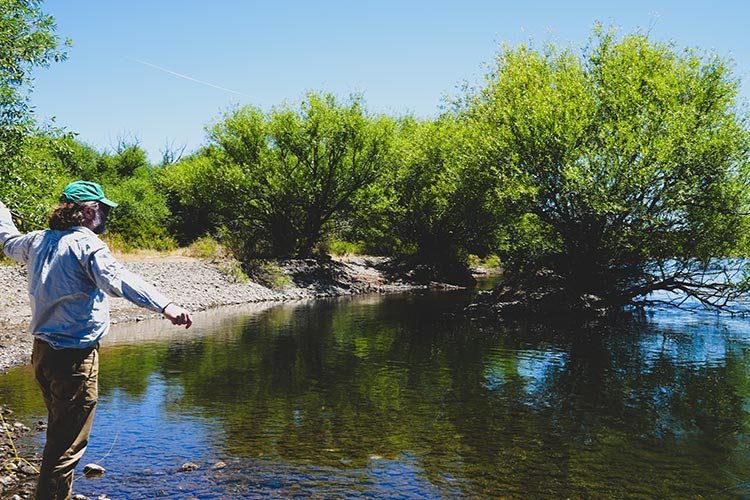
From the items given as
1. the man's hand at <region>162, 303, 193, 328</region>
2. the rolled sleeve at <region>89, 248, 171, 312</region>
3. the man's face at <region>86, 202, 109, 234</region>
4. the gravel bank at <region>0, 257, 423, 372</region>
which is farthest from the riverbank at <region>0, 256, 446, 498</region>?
the man's hand at <region>162, 303, 193, 328</region>

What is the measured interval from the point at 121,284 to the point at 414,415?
7.98m

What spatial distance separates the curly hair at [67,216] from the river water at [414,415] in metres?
4.04

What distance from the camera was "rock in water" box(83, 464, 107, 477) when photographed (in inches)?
338

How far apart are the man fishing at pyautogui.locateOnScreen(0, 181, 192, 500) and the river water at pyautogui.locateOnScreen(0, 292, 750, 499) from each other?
280cm

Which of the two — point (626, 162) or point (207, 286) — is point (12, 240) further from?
point (207, 286)

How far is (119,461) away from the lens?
916 cm

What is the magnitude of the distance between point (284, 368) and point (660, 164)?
1607cm

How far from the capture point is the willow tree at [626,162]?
78.6ft

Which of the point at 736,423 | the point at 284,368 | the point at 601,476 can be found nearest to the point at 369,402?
the point at 284,368

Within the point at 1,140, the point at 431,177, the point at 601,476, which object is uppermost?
the point at 431,177

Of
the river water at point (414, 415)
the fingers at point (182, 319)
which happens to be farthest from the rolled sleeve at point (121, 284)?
the river water at point (414, 415)

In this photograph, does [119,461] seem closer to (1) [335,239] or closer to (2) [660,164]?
(2) [660,164]

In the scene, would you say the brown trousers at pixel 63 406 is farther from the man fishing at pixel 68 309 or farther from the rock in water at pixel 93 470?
the rock in water at pixel 93 470

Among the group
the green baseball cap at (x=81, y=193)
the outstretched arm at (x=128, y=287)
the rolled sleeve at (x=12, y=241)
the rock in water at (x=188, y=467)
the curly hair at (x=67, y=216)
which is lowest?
the rock in water at (x=188, y=467)
